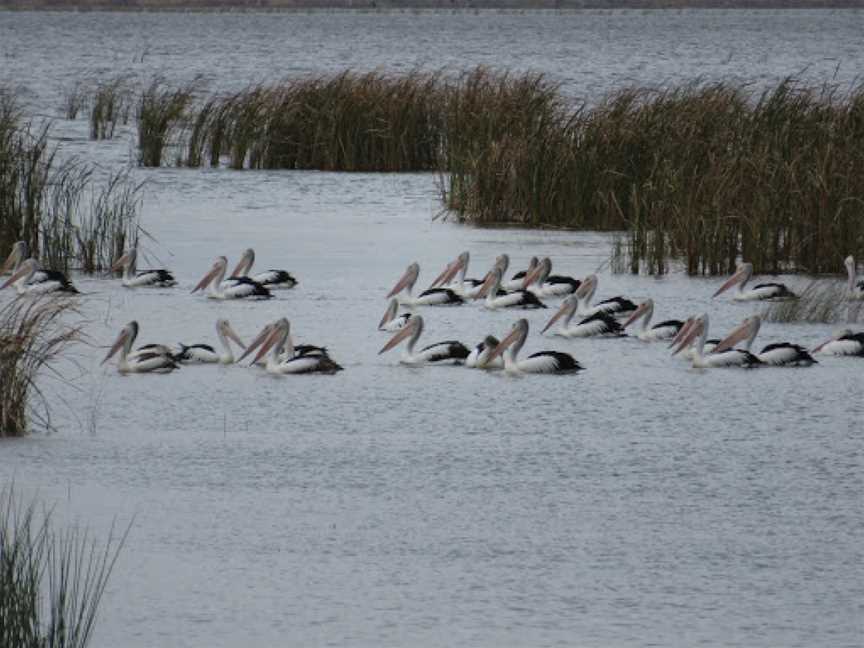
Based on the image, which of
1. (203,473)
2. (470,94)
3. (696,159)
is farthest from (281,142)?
(203,473)

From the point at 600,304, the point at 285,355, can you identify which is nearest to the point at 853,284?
the point at 600,304

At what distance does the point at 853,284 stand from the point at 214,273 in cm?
469

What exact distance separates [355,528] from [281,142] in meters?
16.5

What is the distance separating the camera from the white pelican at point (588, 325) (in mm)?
12820

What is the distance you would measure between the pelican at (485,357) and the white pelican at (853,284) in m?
3.33

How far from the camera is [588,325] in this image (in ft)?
42.1

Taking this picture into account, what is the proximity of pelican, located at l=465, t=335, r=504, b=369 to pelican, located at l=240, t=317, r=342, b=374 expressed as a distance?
84cm

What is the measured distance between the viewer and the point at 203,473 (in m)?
8.71

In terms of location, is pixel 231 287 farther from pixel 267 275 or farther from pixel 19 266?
pixel 19 266

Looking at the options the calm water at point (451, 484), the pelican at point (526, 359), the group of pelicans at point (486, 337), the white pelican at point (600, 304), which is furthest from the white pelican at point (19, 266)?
the white pelican at point (600, 304)

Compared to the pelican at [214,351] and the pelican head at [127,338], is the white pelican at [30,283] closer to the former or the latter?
the pelican at [214,351]

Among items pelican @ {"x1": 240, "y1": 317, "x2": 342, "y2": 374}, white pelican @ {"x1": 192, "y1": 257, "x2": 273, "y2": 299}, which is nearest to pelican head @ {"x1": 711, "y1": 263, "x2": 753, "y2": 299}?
white pelican @ {"x1": 192, "y1": 257, "x2": 273, "y2": 299}

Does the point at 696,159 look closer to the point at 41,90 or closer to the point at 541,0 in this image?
the point at 41,90

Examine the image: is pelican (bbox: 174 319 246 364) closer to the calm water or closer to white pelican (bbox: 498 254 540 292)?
the calm water
